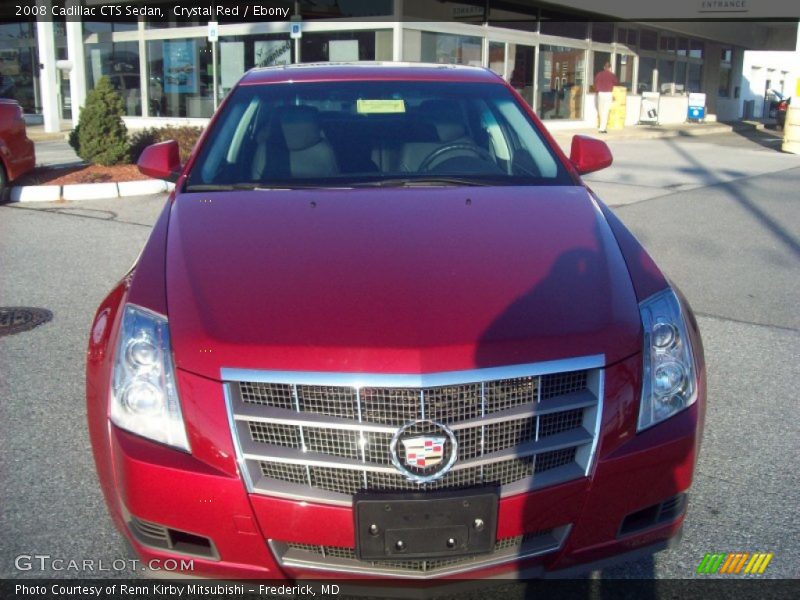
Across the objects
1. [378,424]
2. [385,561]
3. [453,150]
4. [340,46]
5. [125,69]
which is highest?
[340,46]

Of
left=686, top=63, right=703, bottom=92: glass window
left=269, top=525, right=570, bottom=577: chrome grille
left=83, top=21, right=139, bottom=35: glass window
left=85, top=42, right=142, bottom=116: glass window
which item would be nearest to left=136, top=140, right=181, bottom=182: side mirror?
left=269, top=525, right=570, bottom=577: chrome grille

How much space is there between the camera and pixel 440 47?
2061 cm

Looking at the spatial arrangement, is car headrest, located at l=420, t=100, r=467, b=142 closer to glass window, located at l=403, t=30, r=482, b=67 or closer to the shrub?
the shrub

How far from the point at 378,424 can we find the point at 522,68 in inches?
866

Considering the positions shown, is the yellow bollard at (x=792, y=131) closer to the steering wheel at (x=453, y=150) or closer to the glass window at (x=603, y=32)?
the glass window at (x=603, y=32)

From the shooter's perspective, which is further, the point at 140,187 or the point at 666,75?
the point at 666,75

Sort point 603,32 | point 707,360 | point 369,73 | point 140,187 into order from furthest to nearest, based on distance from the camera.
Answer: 1. point 603,32
2. point 140,187
3. point 707,360
4. point 369,73

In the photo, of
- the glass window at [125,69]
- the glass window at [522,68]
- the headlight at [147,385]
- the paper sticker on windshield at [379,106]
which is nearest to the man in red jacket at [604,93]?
the glass window at [522,68]

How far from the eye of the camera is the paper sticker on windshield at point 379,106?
409cm

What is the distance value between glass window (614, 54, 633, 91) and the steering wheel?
25608 millimetres

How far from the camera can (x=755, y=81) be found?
141ft

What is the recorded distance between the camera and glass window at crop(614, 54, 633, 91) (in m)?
28.1

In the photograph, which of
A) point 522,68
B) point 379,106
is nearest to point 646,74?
point 522,68

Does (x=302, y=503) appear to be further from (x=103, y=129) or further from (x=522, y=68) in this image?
(x=522, y=68)
